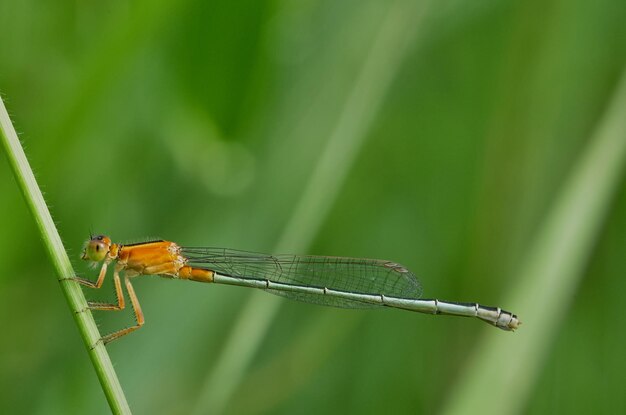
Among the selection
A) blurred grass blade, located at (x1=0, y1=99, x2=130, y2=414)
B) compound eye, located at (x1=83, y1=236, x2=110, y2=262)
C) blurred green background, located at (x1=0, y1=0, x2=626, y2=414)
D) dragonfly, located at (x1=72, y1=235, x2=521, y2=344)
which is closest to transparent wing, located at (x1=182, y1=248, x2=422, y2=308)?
dragonfly, located at (x1=72, y1=235, x2=521, y2=344)

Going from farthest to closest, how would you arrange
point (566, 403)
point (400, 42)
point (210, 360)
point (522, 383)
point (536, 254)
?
1. point (400, 42)
2. point (566, 403)
3. point (210, 360)
4. point (536, 254)
5. point (522, 383)

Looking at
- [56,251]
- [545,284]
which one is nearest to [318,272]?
[545,284]

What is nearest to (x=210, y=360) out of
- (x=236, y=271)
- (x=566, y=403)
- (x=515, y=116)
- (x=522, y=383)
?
(x=236, y=271)

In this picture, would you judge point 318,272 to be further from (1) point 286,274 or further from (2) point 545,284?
(2) point 545,284

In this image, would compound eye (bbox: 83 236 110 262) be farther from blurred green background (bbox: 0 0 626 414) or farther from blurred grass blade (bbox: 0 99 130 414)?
blurred grass blade (bbox: 0 99 130 414)

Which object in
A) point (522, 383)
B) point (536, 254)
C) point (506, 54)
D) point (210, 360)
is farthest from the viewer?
point (506, 54)

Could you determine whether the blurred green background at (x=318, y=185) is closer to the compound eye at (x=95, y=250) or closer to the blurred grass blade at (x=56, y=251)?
the compound eye at (x=95, y=250)

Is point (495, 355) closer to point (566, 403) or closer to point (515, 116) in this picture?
point (566, 403)
